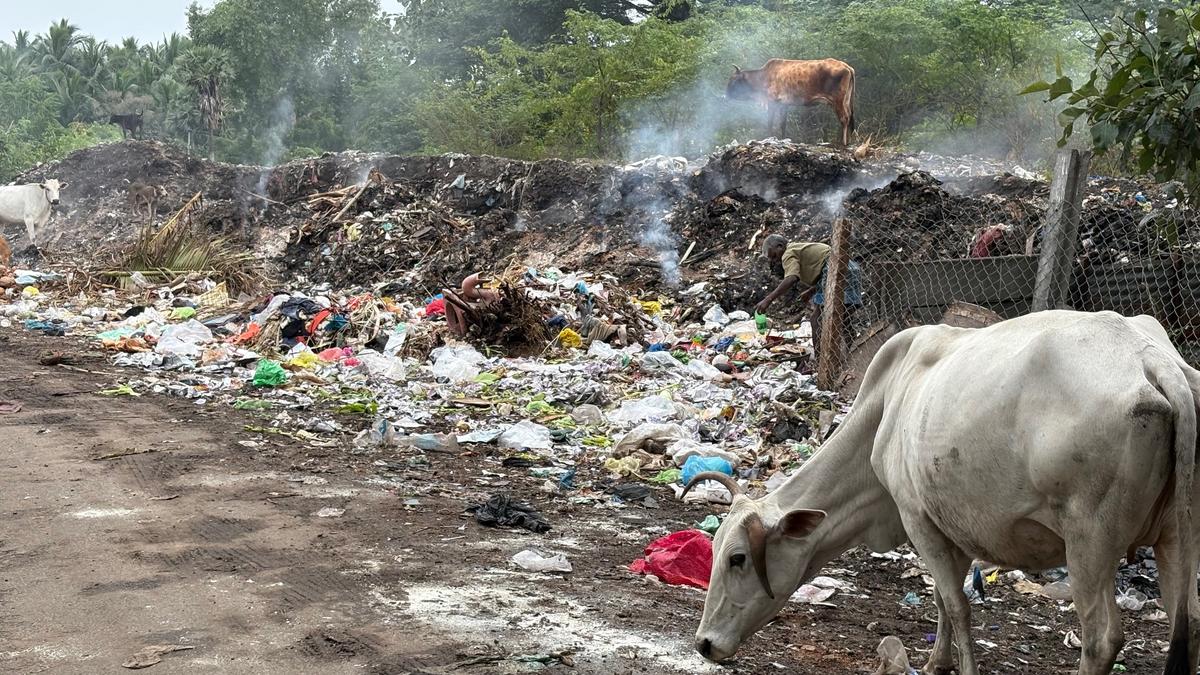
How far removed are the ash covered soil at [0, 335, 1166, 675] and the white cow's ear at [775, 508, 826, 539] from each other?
0.52 m

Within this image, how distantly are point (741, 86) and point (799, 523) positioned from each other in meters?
15.5

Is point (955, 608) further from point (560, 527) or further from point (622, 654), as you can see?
point (560, 527)

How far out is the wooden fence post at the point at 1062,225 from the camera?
5762 mm

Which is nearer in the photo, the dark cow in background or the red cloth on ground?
the red cloth on ground

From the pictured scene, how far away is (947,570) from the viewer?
3.39m

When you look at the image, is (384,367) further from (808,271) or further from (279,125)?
(279,125)

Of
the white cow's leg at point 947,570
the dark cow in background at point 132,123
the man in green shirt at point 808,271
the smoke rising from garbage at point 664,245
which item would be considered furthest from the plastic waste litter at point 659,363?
the dark cow in background at point 132,123

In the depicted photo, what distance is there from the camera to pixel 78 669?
11.2 feet

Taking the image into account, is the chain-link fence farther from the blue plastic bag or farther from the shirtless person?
the shirtless person

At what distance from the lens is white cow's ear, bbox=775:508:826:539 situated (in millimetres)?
3490

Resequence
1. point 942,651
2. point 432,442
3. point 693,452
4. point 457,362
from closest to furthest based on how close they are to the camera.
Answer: point 942,651, point 693,452, point 432,442, point 457,362

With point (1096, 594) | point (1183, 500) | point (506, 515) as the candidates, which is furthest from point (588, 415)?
point (1183, 500)

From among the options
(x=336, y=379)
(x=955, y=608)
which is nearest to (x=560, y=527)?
(x=955, y=608)

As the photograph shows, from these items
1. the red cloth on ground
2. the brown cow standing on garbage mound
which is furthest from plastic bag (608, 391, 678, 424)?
the brown cow standing on garbage mound
